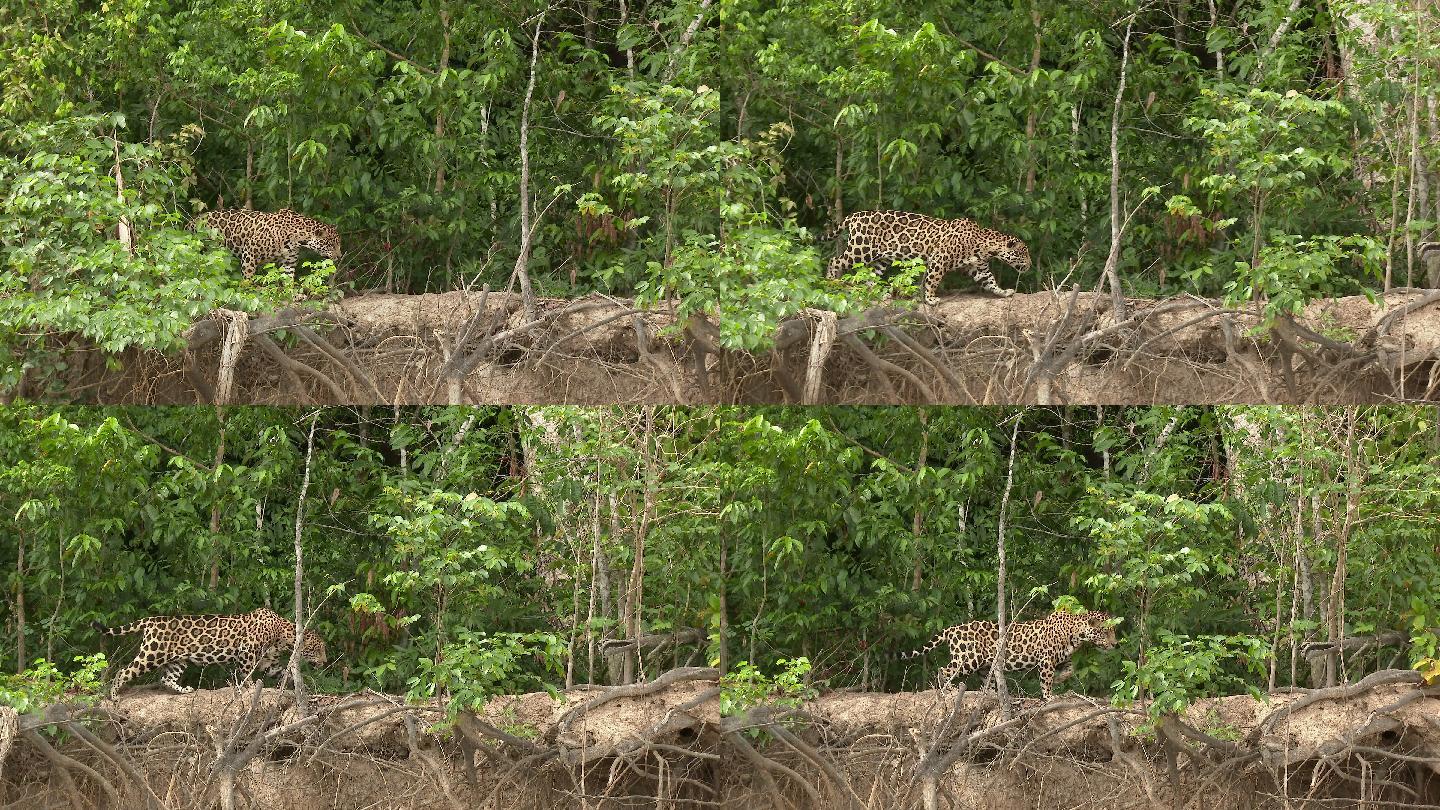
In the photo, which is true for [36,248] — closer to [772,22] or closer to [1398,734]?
[772,22]

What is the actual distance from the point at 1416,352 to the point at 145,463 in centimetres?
821

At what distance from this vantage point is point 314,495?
33.5 ft

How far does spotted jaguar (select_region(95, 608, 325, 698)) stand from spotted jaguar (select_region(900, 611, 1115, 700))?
4.02 m

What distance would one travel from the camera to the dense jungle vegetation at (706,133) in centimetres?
1030

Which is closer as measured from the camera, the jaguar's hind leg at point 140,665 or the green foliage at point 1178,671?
the green foliage at point 1178,671

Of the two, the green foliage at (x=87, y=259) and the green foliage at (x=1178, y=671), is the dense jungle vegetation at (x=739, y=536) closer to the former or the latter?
the green foliage at (x=1178, y=671)

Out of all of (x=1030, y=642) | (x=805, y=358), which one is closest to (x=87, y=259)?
(x=805, y=358)

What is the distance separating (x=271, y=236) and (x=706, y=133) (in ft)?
11.0

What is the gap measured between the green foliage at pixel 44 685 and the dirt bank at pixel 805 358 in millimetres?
2233

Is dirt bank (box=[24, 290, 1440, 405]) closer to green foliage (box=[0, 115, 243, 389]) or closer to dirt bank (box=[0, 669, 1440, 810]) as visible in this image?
green foliage (box=[0, 115, 243, 389])

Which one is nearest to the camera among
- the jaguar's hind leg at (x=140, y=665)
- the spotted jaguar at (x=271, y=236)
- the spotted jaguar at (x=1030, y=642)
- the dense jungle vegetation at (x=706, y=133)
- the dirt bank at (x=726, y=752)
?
the dirt bank at (x=726, y=752)

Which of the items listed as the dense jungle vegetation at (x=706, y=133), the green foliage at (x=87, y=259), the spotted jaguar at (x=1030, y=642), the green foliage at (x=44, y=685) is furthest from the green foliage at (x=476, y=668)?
the green foliage at (x=87, y=259)

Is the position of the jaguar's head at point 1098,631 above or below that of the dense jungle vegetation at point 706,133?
below

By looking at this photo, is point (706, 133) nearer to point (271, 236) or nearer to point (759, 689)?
point (271, 236)
